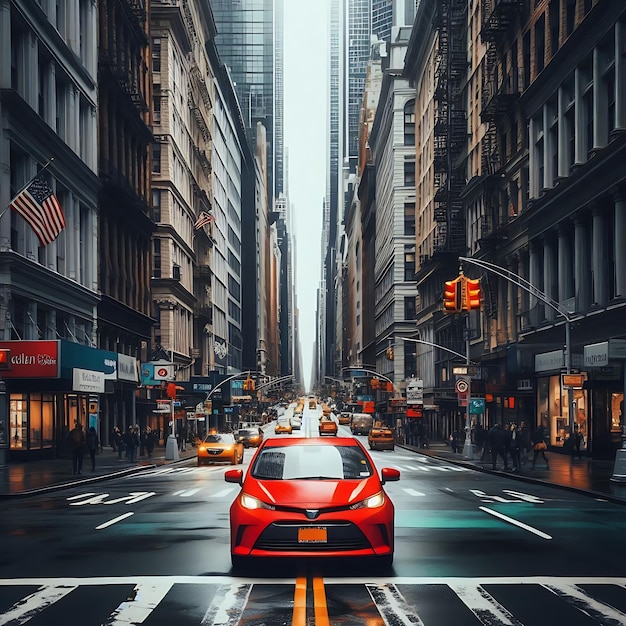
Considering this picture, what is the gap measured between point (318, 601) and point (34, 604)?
2980 mm

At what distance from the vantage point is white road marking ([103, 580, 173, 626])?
9.38 meters

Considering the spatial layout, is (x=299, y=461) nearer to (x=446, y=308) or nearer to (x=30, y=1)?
(x=446, y=308)

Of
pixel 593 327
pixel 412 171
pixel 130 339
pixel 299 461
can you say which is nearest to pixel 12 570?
pixel 299 461

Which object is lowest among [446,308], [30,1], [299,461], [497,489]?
[497,489]

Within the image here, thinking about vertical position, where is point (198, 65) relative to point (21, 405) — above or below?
above

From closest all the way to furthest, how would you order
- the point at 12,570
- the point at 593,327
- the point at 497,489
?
the point at 12,570 < the point at 497,489 < the point at 593,327

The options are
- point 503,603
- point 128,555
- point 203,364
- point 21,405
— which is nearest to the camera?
point 503,603

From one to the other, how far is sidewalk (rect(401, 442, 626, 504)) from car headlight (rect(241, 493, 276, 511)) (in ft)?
45.1

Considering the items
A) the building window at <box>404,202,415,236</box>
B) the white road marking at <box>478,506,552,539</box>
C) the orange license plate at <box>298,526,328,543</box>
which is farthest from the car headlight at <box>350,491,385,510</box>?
the building window at <box>404,202,415,236</box>

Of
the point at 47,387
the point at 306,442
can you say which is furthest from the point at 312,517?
the point at 47,387

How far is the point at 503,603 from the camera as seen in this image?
10148 millimetres

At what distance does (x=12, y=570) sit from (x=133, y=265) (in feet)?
185

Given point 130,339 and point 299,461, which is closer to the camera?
point 299,461

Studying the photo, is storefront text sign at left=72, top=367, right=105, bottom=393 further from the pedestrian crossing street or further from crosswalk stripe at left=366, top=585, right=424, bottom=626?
crosswalk stripe at left=366, top=585, right=424, bottom=626
